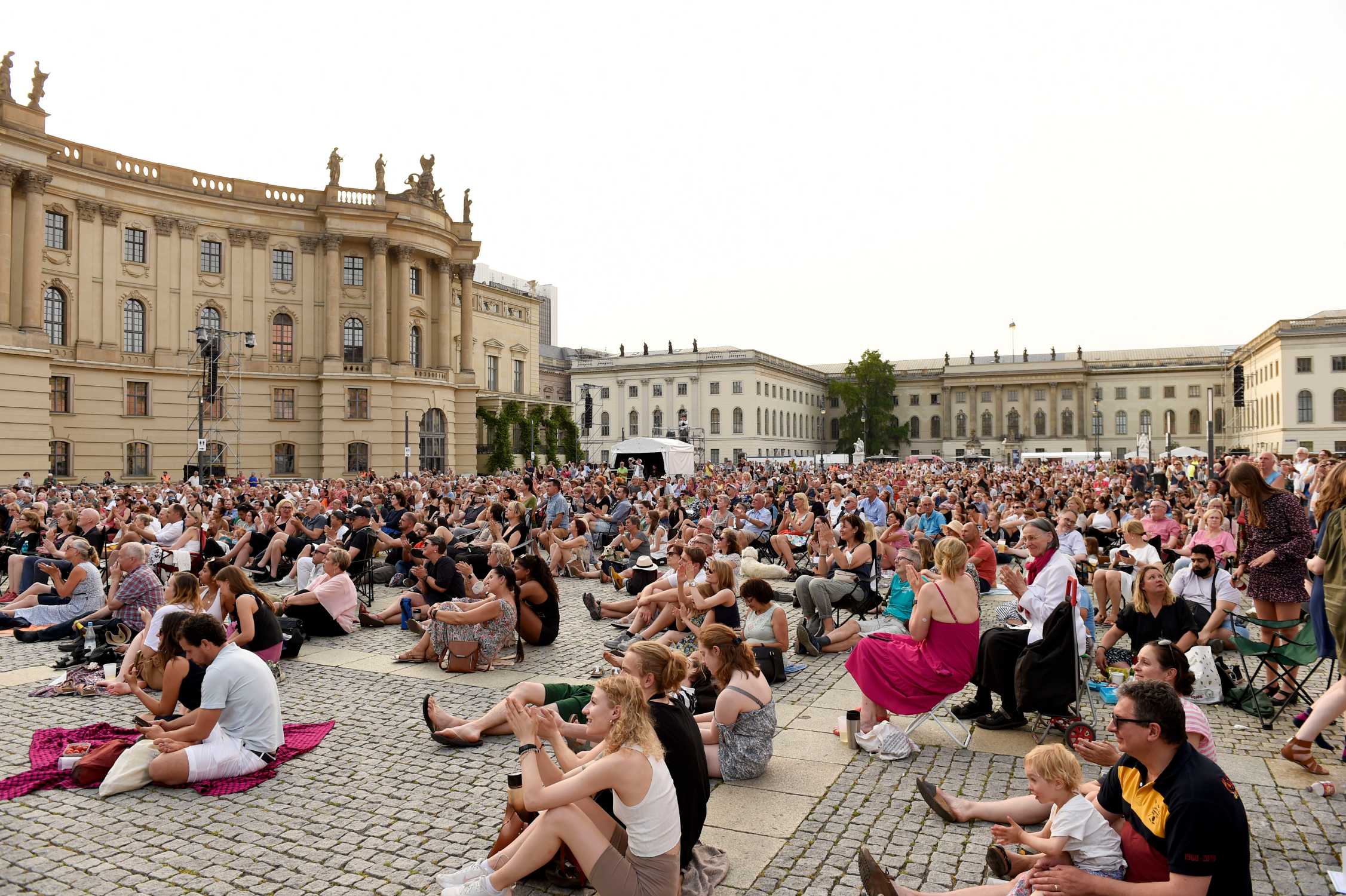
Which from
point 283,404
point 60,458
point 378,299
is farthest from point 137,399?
point 378,299

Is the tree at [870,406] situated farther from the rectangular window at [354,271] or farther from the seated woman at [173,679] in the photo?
the seated woman at [173,679]

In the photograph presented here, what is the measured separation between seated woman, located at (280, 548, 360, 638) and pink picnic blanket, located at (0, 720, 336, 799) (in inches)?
149

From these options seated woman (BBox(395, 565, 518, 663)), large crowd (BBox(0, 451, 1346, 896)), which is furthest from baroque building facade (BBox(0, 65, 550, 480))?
seated woman (BBox(395, 565, 518, 663))

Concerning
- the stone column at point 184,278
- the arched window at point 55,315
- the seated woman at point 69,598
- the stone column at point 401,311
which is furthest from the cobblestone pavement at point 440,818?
the stone column at point 401,311

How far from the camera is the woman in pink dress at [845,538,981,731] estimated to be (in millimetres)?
6473

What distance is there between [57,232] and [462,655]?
4010 cm

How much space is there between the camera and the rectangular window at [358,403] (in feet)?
149

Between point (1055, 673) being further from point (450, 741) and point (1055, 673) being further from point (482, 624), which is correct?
point (482, 624)

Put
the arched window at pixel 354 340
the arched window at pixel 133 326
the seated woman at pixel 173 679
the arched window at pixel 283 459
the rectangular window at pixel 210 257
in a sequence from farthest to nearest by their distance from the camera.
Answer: the arched window at pixel 354 340, the arched window at pixel 283 459, the rectangular window at pixel 210 257, the arched window at pixel 133 326, the seated woman at pixel 173 679

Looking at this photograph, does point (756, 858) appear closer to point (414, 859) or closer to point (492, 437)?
point (414, 859)

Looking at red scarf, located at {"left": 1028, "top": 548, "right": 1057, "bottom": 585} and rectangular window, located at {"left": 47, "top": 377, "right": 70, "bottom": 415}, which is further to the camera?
rectangular window, located at {"left": 47, "top": 377, "right": 70, "bottom": 415}

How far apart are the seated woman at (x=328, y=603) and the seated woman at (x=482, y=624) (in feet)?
5.91

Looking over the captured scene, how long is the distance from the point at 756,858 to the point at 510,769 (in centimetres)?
216

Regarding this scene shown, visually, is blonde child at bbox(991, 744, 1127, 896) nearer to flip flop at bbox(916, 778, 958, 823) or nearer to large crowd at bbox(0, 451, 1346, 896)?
large crowd at bbox(0, 451, 1346, 896)
